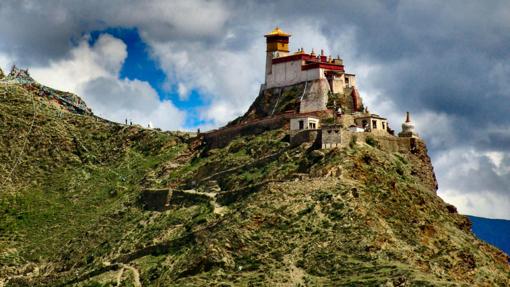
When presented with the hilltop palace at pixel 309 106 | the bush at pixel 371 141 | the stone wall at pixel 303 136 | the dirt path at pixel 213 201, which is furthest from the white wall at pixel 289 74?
the dirt path at pixel 213 201

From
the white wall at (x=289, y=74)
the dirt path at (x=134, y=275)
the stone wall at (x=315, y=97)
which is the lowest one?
the dirt path at (x=134, y=275)

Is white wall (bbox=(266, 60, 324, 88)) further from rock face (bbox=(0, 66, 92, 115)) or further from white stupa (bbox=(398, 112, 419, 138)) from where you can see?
rock face (bbox=(0, 66, 92, 115))

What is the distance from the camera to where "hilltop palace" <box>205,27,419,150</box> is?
134m

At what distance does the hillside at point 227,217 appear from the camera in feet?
376

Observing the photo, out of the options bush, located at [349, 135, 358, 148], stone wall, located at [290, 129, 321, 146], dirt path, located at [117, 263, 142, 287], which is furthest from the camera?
stone wall, located at [290, 129, 321, 146]

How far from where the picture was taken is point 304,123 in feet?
444

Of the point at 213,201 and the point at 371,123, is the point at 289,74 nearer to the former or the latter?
the point at 371,123

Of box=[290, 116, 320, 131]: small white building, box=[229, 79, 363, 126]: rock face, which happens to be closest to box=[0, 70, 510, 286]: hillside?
box=[290, 116, 320, 131]: small white building

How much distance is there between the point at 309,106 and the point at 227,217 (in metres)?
23.5

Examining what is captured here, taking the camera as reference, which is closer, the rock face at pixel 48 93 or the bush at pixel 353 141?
the bush at pixel 353 141

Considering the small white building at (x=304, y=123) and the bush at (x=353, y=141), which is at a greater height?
the small white building at (x=304, y=123)

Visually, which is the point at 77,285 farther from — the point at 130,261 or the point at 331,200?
the point at 331,200

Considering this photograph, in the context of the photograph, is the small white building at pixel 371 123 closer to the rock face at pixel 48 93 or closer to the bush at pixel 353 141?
the bush at pixel 353 141

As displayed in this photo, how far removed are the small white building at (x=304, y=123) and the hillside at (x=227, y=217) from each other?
103 inches
